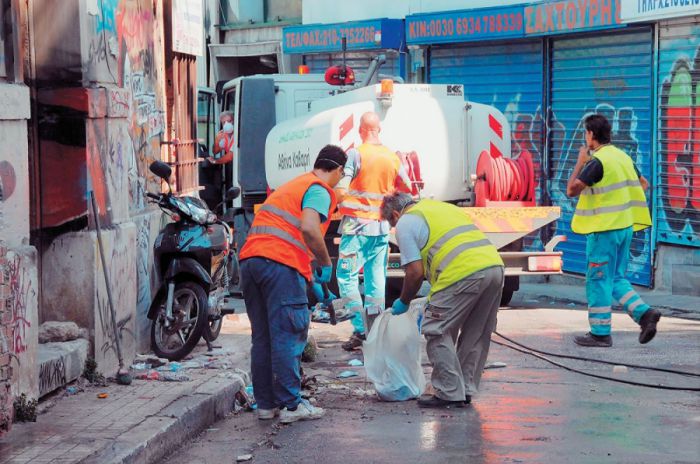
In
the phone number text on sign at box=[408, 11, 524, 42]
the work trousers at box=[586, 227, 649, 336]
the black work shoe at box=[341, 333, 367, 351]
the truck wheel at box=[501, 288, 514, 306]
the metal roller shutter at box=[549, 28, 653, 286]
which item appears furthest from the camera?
the phone number text on sign at box=[408, 11, 524, 42]

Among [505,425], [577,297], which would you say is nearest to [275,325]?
[505,425]

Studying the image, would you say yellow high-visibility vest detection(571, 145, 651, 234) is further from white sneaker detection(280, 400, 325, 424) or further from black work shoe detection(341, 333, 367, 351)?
white sneaker detection(280, 400, 325, 424)

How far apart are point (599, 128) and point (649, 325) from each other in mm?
1665

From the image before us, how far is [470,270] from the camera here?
7891mm

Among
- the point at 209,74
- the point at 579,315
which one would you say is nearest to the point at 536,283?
the point at 579,315

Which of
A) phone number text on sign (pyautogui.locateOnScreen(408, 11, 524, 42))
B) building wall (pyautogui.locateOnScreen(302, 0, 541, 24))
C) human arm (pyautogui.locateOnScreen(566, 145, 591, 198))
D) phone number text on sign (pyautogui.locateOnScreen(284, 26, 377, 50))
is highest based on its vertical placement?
building wall (pyautogui.locateOnScreen(302, 0, 541, 24))

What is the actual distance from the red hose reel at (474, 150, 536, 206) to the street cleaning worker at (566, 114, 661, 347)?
1728mm

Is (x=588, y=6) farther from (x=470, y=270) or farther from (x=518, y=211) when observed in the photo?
(x=470, y=270)

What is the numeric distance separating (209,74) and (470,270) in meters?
19.6

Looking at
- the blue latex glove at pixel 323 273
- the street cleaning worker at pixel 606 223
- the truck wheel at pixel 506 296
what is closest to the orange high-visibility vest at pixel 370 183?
the street cleaning worker at pixel 606 223

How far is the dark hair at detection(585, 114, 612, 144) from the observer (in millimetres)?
10359

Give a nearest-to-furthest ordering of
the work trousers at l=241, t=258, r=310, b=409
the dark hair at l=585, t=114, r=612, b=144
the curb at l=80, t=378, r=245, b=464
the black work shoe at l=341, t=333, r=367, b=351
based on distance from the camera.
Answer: the curb at l=80, t=378, r=245, b=464
the work trousers at l=241, t=258, r=310, b=409
the black work shoe at l=341, t=333, r=367, b=351
the dark hair at l=585, t=114, r=612, b=144

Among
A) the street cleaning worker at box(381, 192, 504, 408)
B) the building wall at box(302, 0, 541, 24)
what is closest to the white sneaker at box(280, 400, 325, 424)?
the street cleaning worker at box(381, 192, 504, 408)

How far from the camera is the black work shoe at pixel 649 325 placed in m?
9.82
